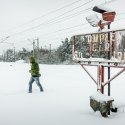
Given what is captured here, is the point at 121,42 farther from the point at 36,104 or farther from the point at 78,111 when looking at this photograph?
the point at 36,104

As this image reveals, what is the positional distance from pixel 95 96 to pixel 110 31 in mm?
2110

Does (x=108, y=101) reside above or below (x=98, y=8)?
below

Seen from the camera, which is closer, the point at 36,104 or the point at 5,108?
the point at 5,108

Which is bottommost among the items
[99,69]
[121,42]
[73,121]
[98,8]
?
[73,121]

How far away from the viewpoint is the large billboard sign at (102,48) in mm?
9391

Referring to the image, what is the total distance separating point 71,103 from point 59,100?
0.85 metres

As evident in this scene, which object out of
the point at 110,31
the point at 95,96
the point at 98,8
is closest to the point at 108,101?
the point at 95,96

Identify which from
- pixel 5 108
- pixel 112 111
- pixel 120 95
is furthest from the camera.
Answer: pixel 120 95

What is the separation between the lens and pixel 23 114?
31.2 feet

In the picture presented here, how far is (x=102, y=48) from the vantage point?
10141 mm

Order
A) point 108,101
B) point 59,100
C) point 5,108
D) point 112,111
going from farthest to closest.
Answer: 1. point 59,100
2. point 5,108
3. point 112,111
4. point 108,101

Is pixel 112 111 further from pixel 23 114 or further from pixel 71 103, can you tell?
pixel 23 114

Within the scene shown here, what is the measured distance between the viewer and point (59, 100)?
12188 mm

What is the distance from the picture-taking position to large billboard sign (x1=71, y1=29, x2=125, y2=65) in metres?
9.39
